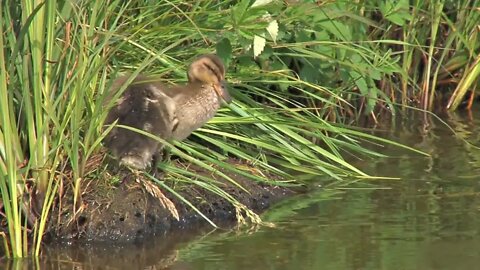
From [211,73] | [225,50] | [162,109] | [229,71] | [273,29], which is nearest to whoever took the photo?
[162,109]

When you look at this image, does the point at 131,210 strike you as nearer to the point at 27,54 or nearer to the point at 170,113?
the point at 170,113

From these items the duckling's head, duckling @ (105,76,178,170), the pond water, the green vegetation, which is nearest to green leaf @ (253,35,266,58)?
the green vegetation

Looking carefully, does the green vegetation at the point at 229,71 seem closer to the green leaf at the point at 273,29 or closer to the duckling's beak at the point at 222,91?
the green leaf at the point at 273,29

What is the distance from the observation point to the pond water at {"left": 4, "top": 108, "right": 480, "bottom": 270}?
595 cm

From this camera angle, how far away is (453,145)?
28.1 ft

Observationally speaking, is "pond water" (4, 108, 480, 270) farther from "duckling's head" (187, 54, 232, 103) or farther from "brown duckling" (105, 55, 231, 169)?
"duckling's head" (187, 54, 232, 103)

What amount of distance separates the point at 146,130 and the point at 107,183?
0.40 m

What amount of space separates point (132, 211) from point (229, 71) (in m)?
1.50

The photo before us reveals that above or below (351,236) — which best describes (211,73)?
above

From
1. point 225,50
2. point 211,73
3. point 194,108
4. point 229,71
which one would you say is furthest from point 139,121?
point 229,71

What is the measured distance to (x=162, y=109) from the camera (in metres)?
6.51

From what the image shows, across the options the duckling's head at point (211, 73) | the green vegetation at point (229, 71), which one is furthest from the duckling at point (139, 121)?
the duckling's head at point (211, 73)

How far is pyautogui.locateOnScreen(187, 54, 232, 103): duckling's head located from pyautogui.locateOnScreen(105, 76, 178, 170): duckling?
273 mm

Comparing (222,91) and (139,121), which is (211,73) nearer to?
(222,91)
